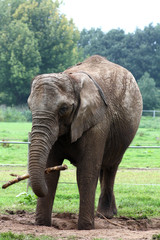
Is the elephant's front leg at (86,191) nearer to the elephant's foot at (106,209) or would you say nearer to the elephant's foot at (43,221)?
the elephant's foot at (43,221)

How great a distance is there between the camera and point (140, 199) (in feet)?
36.5

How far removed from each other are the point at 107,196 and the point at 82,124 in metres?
2.66

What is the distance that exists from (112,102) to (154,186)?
5698mm

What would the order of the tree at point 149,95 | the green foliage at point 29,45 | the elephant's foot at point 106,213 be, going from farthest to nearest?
1. the tree at point 149,95
2. the green foliage at point 29,45
3. the elephant's foot at point 106,213

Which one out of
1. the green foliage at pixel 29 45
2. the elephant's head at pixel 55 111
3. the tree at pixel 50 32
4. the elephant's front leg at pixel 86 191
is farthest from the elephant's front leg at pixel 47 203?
the tree at pixel 50 32

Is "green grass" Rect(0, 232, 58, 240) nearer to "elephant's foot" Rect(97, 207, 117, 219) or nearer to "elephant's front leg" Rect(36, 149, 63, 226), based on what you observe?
"elephant's front leg" Rect(36, 149, 63, 226)

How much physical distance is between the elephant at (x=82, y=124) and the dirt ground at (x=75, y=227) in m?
0.40

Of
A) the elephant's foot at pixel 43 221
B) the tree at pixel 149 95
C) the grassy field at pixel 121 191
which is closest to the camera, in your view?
the elephant's foot at pixel 43 221

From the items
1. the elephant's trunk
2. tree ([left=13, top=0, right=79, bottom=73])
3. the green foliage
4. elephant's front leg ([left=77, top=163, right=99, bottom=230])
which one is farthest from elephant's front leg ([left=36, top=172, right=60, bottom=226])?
tree ([left=13, top=0, right=79, bottom=73])

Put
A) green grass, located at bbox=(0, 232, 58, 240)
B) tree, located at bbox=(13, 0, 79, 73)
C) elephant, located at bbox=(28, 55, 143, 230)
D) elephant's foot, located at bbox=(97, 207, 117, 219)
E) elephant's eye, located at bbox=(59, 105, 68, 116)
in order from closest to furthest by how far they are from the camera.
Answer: green grass, located at bbox=(0, 232, 58, 240)
elephant, located at bbox=(28, 55, 143, 230)
elephant's eye, located at bbox=(59, 105, 68, 116)
elephant's foot, located at bbox=(97, 207, 117, 219)
tree, located at bbox=(13, 0, 79, 73)

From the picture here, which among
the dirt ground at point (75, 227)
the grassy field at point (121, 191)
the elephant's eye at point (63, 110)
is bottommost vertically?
the grassy field at point (121, 191)

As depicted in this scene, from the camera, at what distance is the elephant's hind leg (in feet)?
30.5

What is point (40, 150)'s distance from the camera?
253 inches

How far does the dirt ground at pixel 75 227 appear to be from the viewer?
668 centimetres
